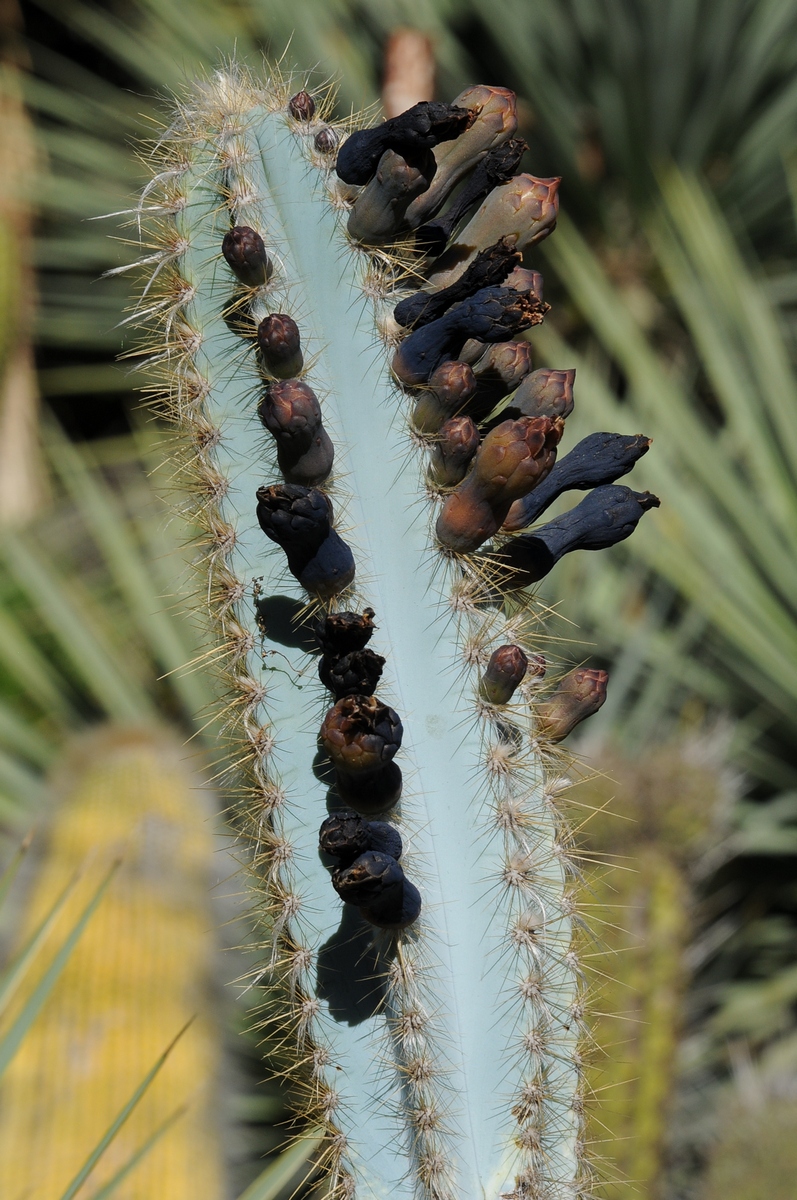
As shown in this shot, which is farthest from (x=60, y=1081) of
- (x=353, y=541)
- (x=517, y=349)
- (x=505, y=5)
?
(x=505, y=5)

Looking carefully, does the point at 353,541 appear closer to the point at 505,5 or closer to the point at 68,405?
the point at 505,5

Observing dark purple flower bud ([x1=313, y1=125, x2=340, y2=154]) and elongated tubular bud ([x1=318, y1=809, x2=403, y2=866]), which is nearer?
elongated tubular bud ([x1=318, y1=809, x2=403, y2=866])

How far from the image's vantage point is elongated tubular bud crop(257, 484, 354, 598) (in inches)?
28.0

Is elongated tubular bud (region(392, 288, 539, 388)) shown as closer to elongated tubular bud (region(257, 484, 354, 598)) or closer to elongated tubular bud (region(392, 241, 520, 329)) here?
elongated tubular bud (region(392, 241, 520, 329))

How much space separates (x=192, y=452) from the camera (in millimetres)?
859

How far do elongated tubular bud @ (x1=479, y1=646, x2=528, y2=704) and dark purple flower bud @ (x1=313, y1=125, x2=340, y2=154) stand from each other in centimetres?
42

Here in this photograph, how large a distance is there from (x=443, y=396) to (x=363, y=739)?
0.26 meters

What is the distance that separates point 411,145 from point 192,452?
0.28 meters

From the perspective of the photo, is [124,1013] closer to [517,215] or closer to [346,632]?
[346,632]

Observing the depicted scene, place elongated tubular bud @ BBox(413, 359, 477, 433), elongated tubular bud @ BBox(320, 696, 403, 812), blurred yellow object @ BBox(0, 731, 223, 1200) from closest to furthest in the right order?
elongated tubular bud @ BBox(320, 696, 403, 812)
elongated tubular bud @ BBox(413, 359, 477, 433)
blurred yellow object @ BBox(0, 731, 223, 1200)

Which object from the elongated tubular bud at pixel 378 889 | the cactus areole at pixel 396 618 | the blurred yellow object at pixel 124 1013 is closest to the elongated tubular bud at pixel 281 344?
the cactus areole at pixel 396 618

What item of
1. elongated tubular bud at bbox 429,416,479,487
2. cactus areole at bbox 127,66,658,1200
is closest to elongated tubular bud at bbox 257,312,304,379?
cactus areole at bbox 127,66,658,1200

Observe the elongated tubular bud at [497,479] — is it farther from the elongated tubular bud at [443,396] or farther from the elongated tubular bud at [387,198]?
the elongated tubular bud at [387,198]

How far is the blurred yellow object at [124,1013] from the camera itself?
1.20 metres
